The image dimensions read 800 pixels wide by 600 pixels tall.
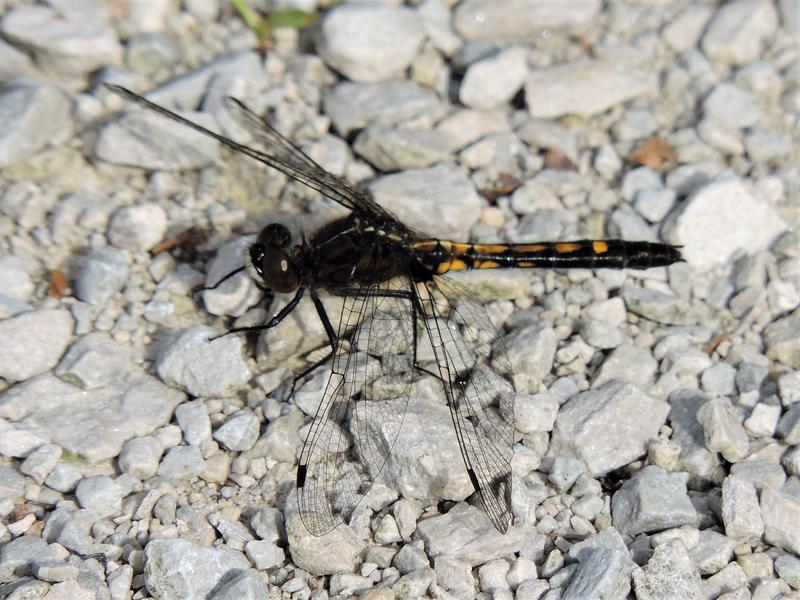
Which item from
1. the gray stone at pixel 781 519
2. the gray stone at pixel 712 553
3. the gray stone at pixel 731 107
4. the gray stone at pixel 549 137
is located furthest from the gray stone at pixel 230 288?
the gray stone at pixel 731 107

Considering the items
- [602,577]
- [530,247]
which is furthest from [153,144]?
[602,577]

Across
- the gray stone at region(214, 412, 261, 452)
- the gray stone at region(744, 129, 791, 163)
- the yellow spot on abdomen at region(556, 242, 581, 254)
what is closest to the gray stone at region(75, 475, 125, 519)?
the gray stone at region(214, 412, 261, 452)

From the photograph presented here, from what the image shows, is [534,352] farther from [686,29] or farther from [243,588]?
[686,29]

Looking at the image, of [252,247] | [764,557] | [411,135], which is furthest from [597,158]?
[764,557]

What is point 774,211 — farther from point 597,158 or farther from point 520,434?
point 520,434

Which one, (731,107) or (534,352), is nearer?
(534,352)

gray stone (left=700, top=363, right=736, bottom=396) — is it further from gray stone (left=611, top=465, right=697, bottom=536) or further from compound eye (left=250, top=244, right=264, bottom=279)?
compound eye (left=250, top=244, right=264, bottom=279)
